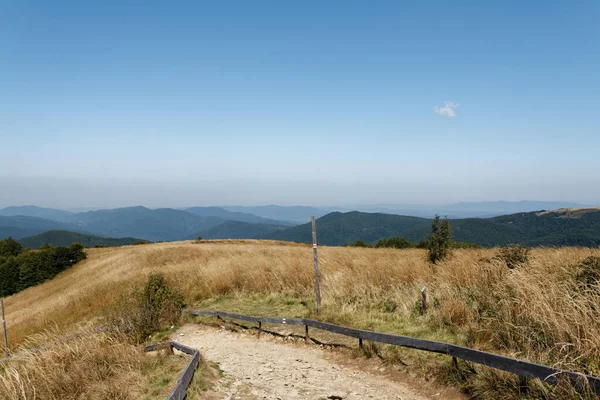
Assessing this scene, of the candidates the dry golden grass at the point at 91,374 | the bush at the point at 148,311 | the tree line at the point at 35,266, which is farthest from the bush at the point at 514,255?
the tree line at the point at 35,266

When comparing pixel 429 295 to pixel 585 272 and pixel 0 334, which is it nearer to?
pixel 585 272

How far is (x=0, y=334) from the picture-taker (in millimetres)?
23672

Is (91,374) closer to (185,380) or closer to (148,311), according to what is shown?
(185,380)

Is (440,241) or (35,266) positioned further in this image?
(35,266)

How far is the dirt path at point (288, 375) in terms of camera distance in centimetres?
607

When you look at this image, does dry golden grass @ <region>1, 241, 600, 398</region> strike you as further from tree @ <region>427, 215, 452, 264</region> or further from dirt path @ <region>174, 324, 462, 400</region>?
tree @ <region>427, 215, 452, 264</region>

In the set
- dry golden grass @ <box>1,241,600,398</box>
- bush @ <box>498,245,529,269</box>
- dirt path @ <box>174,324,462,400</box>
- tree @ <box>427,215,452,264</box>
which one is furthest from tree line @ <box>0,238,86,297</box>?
bush @ <box>498,245,529,269</box>

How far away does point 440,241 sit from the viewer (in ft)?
54.0

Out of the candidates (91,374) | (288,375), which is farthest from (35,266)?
(288,375)

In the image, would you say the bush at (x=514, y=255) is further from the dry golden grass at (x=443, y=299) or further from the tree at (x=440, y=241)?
the tree at (x=440, y=241)

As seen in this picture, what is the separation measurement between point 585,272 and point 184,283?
16.4 meters

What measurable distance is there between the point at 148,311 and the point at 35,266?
174 ft

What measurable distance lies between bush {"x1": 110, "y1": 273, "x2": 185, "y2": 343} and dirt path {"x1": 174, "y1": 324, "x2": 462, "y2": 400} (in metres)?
2.51

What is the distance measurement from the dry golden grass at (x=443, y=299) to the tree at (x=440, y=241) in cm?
276
